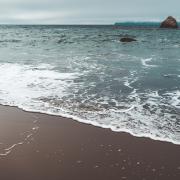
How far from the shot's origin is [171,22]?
9900 centimetres

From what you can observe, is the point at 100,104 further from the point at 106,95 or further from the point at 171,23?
the point at 171,23

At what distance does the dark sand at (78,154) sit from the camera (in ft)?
15.3

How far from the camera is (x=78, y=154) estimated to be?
5309 mm

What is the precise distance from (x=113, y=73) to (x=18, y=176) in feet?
30.1

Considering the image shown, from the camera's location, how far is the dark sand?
15.3ft

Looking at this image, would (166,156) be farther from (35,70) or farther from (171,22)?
(171,22)

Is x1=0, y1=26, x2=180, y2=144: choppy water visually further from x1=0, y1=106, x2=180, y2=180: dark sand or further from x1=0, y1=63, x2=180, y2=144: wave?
x1=0, y1=106, x2=180, y2=180: dark sand

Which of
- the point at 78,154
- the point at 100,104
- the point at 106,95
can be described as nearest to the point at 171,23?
the point at 106,95

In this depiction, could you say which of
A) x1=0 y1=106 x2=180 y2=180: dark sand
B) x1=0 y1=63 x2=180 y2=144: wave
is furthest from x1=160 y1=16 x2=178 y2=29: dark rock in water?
x1=0 y1=106 x2=180 y2=180: dark sand

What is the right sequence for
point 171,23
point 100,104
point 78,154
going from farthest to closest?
1. point 171,23
2. point 100,104
3. point 78,154

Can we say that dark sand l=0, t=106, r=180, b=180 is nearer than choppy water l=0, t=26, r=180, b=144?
Yes

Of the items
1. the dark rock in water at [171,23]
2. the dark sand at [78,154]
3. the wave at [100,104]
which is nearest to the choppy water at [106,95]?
the wave at [100,104]

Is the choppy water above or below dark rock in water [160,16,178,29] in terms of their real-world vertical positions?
below

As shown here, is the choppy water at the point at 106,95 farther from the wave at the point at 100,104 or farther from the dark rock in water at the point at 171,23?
the dark rock in water at the point at 171,23
